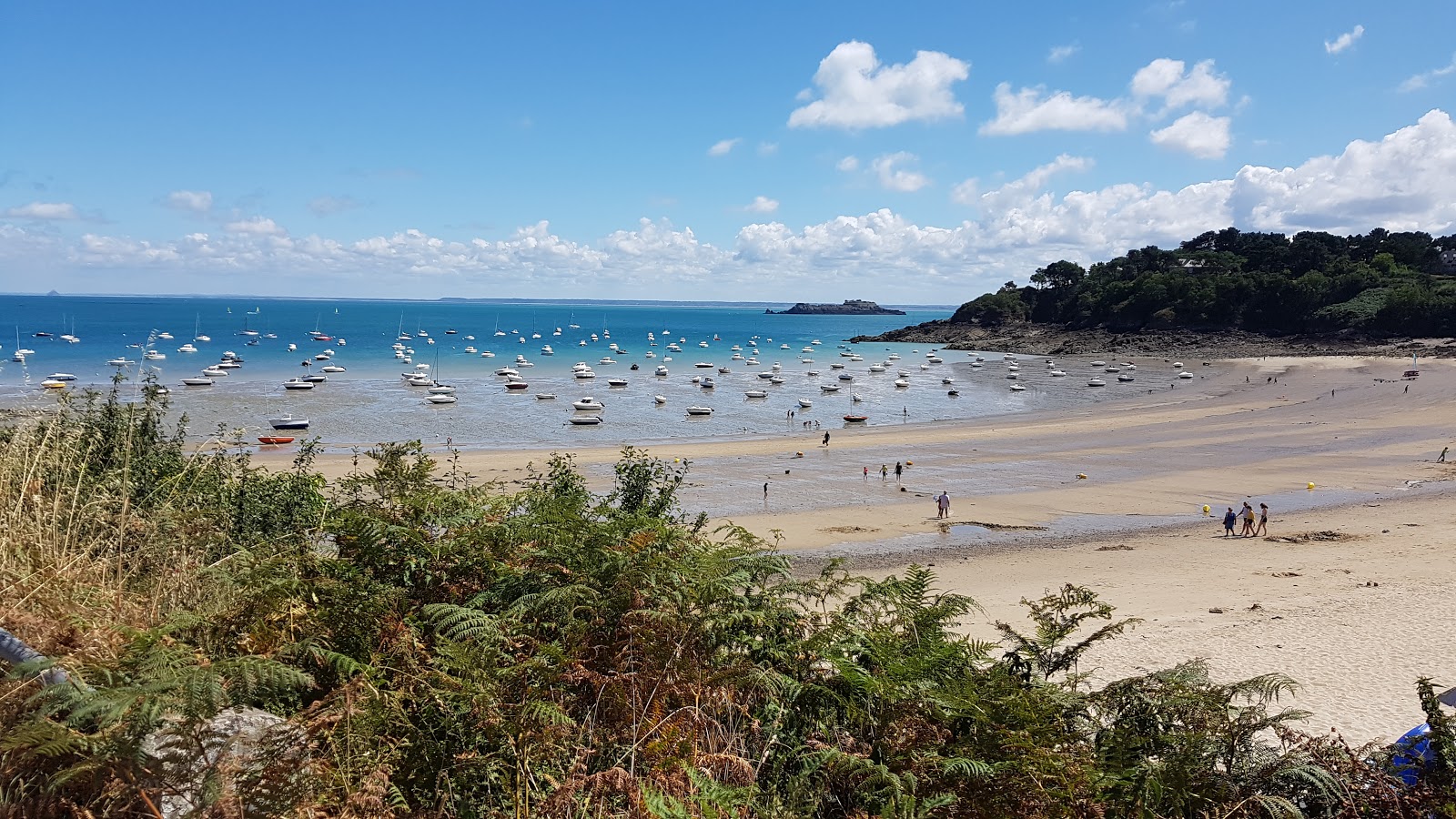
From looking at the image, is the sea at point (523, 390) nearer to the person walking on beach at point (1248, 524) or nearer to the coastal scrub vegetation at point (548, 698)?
the coastal scrub vegetation at point (548, 698)

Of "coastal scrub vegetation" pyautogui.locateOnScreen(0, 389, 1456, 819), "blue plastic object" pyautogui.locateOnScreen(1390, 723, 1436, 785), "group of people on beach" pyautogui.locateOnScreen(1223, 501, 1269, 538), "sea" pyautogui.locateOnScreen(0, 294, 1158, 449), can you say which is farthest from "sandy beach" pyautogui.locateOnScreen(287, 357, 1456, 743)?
"sea" pyautogui.locateOnScreen(0, 294, 1158, 449)

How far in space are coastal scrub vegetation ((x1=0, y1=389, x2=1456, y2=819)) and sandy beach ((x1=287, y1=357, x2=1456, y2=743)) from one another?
7.09 ft

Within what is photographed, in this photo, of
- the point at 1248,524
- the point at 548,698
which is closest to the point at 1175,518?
the point at 1248,524

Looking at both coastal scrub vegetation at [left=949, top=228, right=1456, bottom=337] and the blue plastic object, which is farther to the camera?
coastal scrub vegetation at [left=949, top=228, right=1456, bottom=337]

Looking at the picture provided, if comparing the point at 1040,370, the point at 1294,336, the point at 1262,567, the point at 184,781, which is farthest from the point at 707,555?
the point at 1294,336

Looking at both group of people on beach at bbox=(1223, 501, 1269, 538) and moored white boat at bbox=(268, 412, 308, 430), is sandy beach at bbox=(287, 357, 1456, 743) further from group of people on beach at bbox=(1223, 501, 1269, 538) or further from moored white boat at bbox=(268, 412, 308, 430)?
moored white boat at bbox=(268, 412, 308, 430)

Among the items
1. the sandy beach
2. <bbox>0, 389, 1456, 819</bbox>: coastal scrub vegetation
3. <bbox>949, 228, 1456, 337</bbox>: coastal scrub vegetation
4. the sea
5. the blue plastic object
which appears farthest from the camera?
<bbox>949, 228, 1456, 337</bbox>: coastal scrub vegetation

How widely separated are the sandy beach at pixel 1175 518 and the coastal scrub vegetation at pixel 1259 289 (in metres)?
47.6

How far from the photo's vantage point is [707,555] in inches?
199

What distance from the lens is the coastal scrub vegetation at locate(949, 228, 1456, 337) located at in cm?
9359

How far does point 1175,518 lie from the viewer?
86.9 feet

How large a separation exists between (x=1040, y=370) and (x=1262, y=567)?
70.4 meters

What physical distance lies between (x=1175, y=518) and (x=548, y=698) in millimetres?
27129

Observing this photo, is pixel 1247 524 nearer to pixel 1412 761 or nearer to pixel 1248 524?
pixel 1248 524
